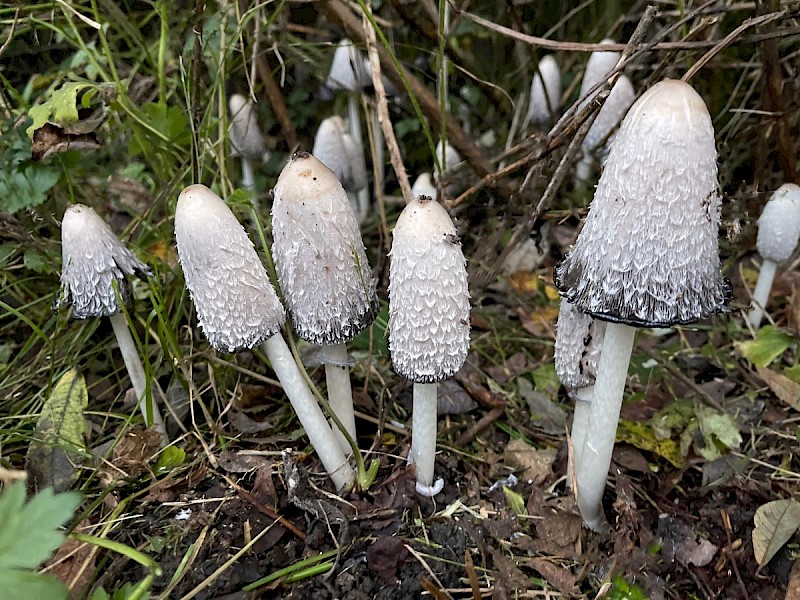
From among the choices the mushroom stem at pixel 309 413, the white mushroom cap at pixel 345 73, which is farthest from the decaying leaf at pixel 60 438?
the white mushroom cap at pixel 345 73

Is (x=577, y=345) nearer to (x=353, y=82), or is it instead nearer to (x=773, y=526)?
(x=773, y=526)

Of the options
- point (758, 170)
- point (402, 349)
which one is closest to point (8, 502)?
point (402, 349)

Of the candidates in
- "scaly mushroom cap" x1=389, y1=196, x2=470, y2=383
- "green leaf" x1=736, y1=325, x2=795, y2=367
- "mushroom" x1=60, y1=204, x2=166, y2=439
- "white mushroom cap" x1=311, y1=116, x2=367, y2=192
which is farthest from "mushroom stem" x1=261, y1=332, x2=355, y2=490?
"green leaf" x1=736, y1=325, x2=795, y2=367

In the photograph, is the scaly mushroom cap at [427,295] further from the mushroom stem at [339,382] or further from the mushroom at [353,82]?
the mushroom at [353,82]

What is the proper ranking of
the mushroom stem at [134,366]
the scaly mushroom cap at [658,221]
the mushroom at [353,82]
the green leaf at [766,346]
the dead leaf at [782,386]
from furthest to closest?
the mushroom at [353,82]
the green leaf at [766,346]
the dead leaf at [782,386]
the mushroom stem at [134,366]
the scaly mushroom cap at [658,221]

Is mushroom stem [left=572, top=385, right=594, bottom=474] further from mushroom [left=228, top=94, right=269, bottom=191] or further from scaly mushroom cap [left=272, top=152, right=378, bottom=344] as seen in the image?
mushroom [left=228, top=94, right=269, bottom=191]

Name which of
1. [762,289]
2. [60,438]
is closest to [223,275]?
[60,438]

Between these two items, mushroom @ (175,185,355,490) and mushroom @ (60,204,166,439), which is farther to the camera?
mushroom @ (60,204,166,439)
